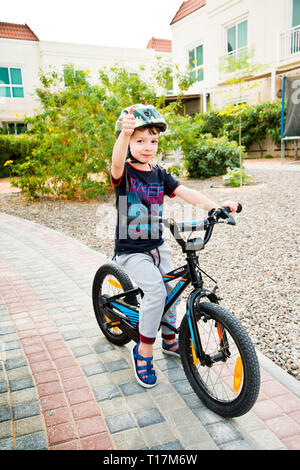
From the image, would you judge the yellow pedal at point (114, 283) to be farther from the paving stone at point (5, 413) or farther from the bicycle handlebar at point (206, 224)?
the paving stone at point (5, 413)

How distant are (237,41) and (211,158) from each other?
1105 cm

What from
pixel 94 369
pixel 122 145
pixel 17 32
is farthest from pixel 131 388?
pixel 17 32

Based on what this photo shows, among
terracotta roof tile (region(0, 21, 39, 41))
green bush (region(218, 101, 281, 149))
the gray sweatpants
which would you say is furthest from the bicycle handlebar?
terracotta roof tile (region(0, 21, 39, 41))

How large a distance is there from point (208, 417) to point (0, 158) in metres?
17.2

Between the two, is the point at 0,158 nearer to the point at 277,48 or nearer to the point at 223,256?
the point at 277,48

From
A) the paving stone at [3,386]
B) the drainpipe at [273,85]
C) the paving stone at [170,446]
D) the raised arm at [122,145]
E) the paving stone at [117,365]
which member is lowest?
the paving stone at [170,446]

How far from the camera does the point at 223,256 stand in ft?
16.6

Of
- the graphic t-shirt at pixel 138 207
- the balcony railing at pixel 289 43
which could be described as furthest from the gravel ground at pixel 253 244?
the balcony railing at pixel 289 43

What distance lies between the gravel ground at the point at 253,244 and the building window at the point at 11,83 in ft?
53.7

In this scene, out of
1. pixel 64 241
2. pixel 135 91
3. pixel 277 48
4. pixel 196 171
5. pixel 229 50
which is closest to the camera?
pixel 64 241

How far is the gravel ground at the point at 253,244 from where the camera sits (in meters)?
3.22

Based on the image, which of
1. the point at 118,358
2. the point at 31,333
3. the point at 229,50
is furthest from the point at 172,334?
the point at 229,50
